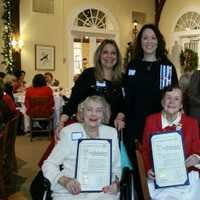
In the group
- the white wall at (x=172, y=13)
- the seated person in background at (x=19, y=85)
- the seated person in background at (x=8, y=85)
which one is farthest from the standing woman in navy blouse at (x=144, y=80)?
the white wall at (x=172, y=13)

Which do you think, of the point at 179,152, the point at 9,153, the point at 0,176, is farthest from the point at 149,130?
the point at 9,153

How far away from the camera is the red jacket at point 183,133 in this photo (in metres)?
2.61

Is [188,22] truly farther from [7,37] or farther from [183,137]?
[183,137]

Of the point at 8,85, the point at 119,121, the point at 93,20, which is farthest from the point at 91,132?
the point at 93,20

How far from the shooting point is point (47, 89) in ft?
25.0

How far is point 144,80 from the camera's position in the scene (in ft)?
9.63

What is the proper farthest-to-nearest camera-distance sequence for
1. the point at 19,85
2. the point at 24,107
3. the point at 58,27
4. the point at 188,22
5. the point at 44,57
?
the point at 188,22 < the point at 58,27 < the point at 44,57 < the point at 19,85 < the point at 24,107

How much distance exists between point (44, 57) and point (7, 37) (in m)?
1.18

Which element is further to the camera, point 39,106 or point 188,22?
point 188,22

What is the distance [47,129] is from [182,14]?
6105mm

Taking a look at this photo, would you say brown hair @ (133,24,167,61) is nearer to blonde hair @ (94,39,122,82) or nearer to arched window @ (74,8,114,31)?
blonde hair @ (94,39,122,82)

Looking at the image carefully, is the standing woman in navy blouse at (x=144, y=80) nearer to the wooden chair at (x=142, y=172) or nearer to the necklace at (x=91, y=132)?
the necklace at (x=91, y=132)

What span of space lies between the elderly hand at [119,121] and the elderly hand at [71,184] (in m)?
0.56

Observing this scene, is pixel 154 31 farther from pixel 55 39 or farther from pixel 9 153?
pixel 55 39
